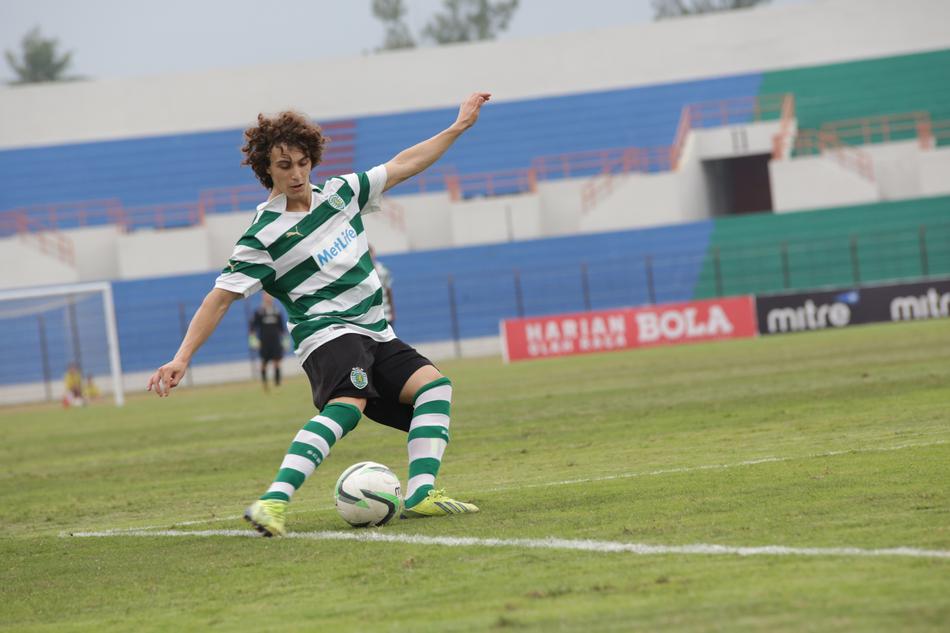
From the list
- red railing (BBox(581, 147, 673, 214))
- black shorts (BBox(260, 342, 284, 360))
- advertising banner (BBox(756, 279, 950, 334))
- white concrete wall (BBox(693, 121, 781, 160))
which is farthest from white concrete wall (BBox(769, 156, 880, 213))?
black shorts (BBox(260, 342, 284, 360))

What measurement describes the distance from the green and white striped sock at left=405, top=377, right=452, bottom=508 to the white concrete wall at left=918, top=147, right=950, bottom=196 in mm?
36765

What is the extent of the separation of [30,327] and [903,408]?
33692 millimetres

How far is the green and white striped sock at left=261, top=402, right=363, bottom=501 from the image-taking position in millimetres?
6625

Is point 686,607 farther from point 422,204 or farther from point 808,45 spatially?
point 808,45

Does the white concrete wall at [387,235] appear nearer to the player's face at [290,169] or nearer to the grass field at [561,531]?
the grass field at [561,531]

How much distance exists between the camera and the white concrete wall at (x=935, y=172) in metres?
40.9

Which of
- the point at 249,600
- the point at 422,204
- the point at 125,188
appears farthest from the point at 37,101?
the point at 249,600

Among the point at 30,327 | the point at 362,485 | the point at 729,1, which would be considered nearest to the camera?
the point at 362,485

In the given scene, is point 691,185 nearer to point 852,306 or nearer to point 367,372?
point 852,306

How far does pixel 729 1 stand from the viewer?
90.1 meters

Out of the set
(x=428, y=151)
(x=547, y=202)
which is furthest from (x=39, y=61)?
(x=428, y=151)

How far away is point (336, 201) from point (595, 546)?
2548 millimetres

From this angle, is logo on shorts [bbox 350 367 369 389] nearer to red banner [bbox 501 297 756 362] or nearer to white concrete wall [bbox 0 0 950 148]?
red banner [bbox 501 297 756 362]

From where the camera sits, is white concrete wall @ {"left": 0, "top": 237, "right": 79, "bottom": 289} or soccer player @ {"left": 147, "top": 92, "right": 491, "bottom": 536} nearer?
soccer player @ {"left": 147, "top": 92, "right": 491, "bottom": 536}
